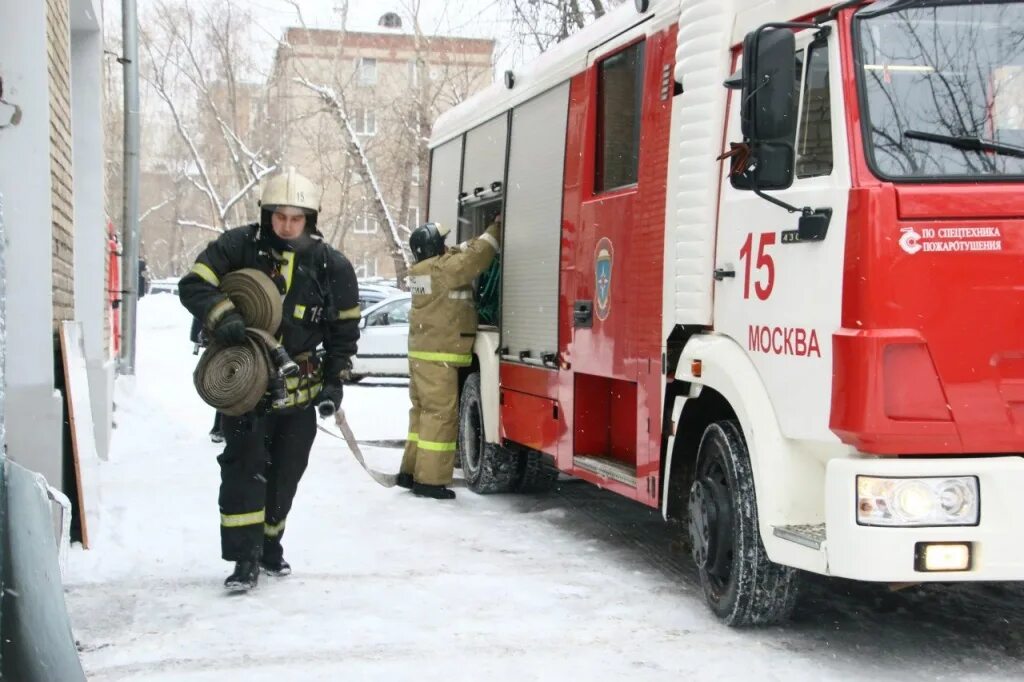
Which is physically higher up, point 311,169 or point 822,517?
point 311,169

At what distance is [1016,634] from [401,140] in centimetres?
3116

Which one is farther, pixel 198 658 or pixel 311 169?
pixel 311 169

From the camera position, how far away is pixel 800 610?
19.2 ft

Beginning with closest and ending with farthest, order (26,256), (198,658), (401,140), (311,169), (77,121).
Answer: (198,658) < (26,256) < (77,121) < (401,140) < (311,169)

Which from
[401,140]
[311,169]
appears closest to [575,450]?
[401,140]

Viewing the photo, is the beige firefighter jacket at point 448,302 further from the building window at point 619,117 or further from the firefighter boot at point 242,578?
the firefighter boot at point 242,578

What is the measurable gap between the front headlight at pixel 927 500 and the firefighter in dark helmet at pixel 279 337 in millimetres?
3006

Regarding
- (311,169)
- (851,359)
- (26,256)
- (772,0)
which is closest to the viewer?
(851,359)

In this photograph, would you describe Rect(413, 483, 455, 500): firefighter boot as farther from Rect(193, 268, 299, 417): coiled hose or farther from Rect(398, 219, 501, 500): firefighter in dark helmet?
Rect(193, 268, 299, 417): coiled hose

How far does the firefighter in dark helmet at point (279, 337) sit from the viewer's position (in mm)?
6062

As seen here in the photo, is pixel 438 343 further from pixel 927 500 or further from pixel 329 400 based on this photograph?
pixel 927 500

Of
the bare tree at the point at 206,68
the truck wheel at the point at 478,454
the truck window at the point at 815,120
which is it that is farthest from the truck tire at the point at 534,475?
the bare tree at the point at 206,68

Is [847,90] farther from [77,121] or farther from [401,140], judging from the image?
[401,140]

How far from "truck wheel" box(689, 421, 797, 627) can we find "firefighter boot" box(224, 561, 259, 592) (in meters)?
2.12
